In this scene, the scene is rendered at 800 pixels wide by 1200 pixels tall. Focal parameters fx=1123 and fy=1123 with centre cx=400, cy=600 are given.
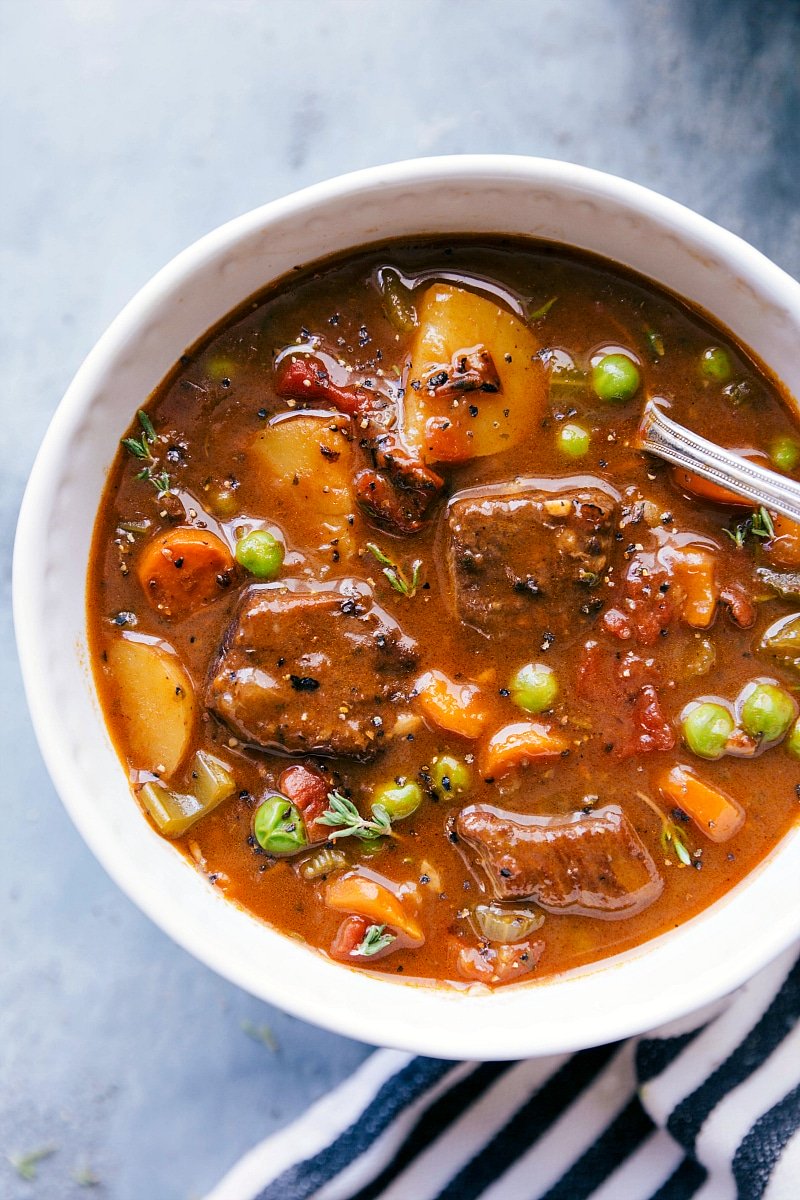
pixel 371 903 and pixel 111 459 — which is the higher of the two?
pixel 111 459

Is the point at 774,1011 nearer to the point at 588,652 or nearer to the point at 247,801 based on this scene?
the point at 588,652

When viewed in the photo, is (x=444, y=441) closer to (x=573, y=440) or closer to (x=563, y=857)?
(x=573, y=440)

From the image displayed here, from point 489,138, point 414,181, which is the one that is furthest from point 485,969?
point 489,138

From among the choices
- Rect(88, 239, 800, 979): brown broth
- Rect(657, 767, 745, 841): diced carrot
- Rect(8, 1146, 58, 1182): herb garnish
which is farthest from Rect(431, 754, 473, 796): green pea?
Rect(8, 1146, 58, 1182): herb garnish

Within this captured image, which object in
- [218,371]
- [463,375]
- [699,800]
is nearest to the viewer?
[463,375]

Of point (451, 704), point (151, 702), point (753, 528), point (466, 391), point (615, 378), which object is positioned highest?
point (615, 378)

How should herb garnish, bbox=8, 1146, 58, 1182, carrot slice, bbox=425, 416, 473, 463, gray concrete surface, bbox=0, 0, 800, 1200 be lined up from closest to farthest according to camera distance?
carrot slice, bbox=425, 416, 473, 463
gray concrete surface, bbox=0, 0, 800, 1200
herb garnish, bbox=8, 1146, 58, 1182

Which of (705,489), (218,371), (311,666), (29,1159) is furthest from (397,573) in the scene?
(29,1159)

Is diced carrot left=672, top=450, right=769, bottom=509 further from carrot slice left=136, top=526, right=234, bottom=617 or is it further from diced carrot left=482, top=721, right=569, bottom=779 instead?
carrot slice left=136, top=526, right=234, bottom=617
